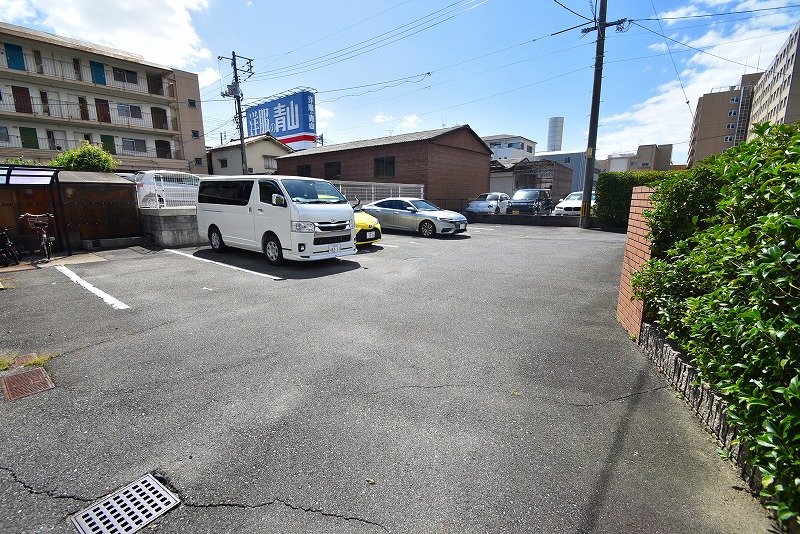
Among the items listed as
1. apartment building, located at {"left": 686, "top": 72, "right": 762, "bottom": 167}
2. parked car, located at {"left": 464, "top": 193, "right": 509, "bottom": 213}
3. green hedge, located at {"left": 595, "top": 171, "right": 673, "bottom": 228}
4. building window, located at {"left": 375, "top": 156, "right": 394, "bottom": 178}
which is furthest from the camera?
apartment building, located at {"left": 686, "top": 72, "right": 762, "bottom": 167}

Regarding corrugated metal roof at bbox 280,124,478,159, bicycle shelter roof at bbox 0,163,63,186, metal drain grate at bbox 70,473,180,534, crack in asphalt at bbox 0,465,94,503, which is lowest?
metal drain grate at bbox 70,473,180,534

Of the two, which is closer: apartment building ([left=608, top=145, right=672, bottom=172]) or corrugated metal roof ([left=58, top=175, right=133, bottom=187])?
corrugated metal roof ([left=58, top=175, right=133, bottom=187])

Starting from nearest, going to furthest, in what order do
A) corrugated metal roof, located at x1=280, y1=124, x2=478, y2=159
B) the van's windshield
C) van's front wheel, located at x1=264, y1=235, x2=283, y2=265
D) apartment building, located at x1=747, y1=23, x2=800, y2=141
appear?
the van's windshield < van's front wheel, located at x1=264, y1=235, x2=283, y2=265 < corrugated metal roof, located at x1=280, y1=124, x2=478, y2=159 < apartment building, located at x1=747, y1=23, x2=800, y2=141

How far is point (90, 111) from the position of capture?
2664cm

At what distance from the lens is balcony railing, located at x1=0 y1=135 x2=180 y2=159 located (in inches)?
936

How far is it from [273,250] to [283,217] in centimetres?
92

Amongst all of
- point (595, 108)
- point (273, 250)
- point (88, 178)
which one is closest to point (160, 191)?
point (88, 178)

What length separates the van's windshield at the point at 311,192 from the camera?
24.7ft

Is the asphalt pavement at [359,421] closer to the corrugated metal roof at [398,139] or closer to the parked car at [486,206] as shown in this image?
the parked car at [486,206]

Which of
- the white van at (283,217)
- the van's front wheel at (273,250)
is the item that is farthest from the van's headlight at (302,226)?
the van's front wheel at (273,250)

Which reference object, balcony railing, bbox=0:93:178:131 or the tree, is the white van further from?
balcony railing, bbox=0:93:178:131

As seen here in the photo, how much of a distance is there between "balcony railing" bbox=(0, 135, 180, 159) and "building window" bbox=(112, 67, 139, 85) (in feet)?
15.3

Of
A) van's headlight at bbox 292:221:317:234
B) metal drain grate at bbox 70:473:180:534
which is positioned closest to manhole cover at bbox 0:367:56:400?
metal drain grate at bbox 70:473:180:534

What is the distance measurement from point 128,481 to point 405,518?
1.65m
